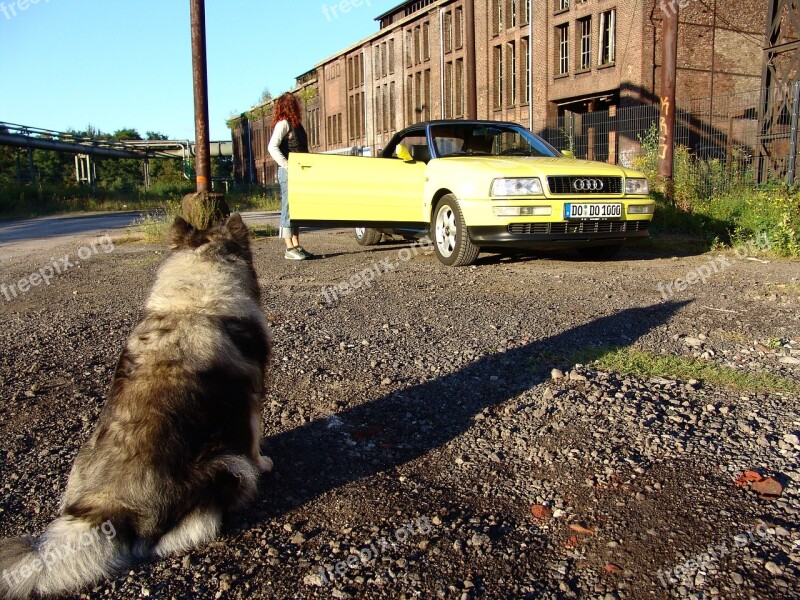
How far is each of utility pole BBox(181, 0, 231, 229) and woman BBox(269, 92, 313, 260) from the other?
2.87 m

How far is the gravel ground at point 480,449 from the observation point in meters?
2.24

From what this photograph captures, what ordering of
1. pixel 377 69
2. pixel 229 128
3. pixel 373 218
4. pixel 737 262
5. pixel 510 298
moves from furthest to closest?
pixel 229 128 → pixel 377 69 → pixel 373 218 → pixel 737 262 → pixel 510 298

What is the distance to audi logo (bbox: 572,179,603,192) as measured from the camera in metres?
8.07

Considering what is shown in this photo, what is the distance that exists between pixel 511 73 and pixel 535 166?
31349 millimetres

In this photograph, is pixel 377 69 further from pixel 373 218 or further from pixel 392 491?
pixel 392 491

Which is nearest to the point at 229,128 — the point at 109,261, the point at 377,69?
the point at 377,69

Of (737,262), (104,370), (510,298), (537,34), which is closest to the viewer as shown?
(104,370)

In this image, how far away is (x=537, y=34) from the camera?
3447cm

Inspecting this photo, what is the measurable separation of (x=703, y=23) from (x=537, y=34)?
26.0 ft

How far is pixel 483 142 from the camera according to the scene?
957cm

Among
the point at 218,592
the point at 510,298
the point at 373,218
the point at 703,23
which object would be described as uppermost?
the point at 703,23

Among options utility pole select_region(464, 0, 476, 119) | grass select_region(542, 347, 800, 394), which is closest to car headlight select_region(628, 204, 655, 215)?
grass select_region(542, 347, 800, 394)

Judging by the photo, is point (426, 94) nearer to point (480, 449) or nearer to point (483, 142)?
point (483, 142)

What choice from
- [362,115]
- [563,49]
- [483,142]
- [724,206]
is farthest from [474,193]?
[362,115]
